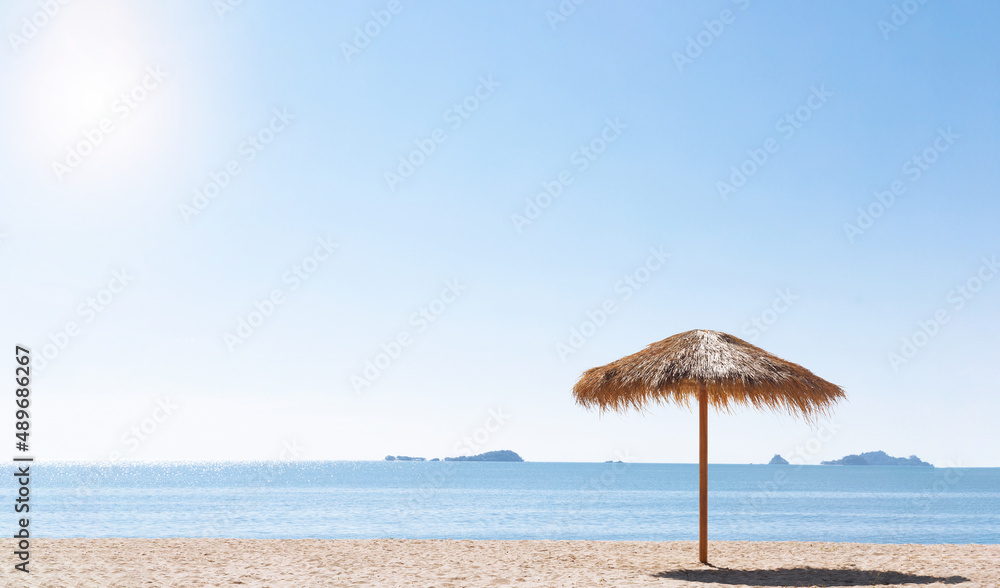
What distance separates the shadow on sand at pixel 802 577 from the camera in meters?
7.23

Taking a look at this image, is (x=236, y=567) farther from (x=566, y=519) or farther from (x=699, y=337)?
(x=566, y=519)

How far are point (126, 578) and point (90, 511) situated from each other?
99.8 ft

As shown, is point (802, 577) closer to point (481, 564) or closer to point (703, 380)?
point (703, 380)

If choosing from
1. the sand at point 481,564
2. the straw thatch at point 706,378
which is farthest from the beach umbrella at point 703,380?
the sand at point 481,564

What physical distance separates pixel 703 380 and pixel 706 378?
0.18ft

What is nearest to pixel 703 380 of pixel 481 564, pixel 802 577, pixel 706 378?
pixel 706 378

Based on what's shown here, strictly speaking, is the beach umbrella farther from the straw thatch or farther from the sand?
the sand

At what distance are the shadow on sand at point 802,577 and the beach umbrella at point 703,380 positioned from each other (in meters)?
0.64

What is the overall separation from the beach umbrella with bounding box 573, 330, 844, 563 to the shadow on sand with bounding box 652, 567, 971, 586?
0.64 metres

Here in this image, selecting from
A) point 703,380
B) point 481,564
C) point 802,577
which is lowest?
point 481,564

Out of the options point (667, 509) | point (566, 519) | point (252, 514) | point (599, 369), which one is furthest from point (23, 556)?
point (667, 509)

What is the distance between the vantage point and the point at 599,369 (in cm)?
864

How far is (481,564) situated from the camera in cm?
864

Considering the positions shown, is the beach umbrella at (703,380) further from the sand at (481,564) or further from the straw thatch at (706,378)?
the sand at (481,564)
